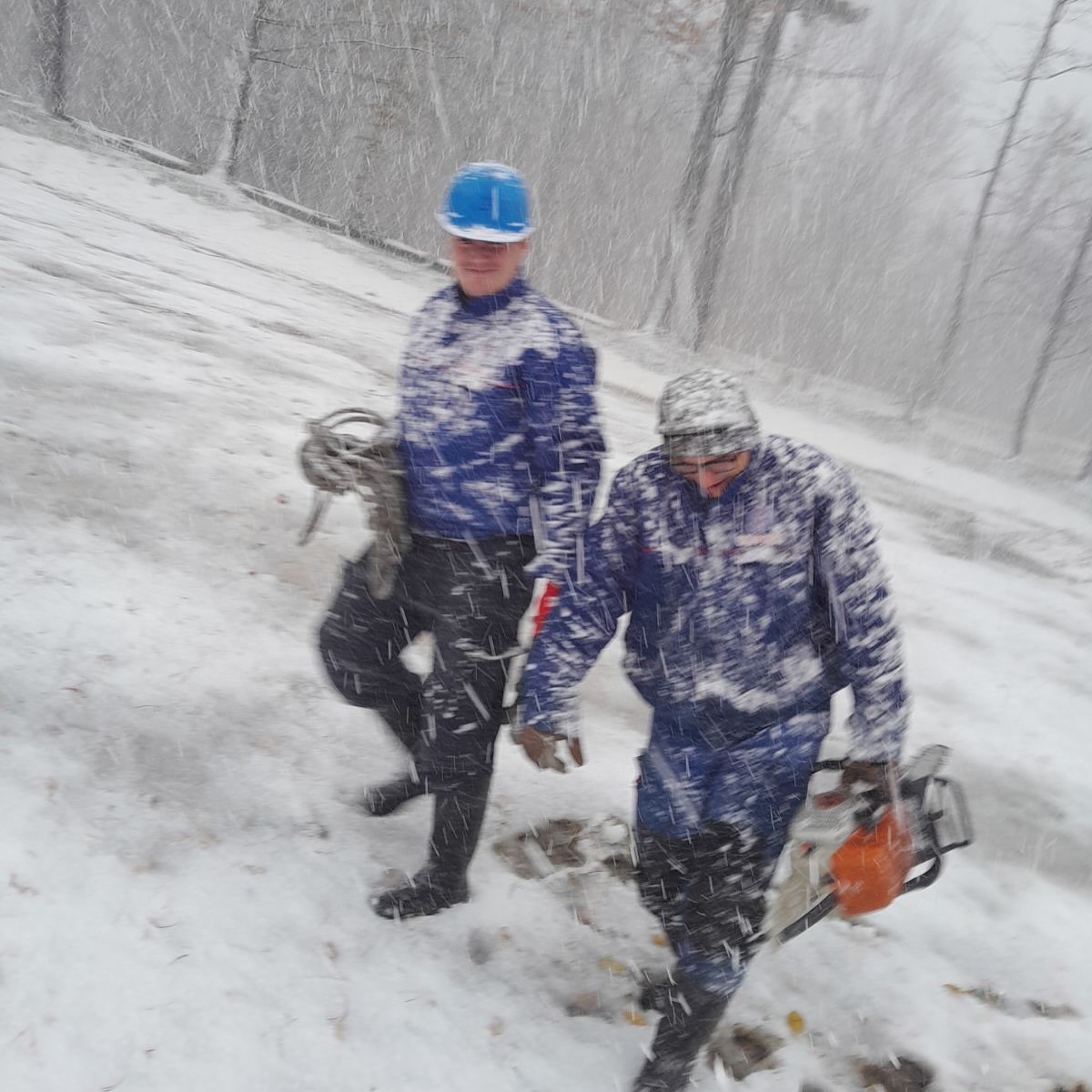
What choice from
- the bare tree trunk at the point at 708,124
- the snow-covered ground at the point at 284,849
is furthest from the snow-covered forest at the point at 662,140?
the snow-covered ground at the point at 284,849

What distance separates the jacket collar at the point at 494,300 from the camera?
7.68ft

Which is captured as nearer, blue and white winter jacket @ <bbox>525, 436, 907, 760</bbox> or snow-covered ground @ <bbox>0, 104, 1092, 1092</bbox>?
blue and white winter jacket @ <bbox>525, 436, 907, 760</bbox>

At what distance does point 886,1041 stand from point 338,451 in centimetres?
241

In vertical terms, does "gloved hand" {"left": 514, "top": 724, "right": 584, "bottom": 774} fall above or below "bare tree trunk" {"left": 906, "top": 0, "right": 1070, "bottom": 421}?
below

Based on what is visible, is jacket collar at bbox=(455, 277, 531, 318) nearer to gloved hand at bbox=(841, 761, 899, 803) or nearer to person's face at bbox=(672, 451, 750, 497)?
person's face at bbox=(672, 451, 750, 497)

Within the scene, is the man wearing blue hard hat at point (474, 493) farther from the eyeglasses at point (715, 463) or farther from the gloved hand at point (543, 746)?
the eyeglasses at point (715, 463)

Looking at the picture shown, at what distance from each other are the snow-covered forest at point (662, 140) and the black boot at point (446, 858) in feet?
54.0

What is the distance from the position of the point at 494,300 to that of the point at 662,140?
36102 millimetres

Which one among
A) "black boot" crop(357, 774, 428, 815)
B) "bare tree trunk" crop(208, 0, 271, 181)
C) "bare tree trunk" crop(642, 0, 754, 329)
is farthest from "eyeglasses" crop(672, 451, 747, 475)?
"bare tree trunk" crop(208, 0, 271, 181)

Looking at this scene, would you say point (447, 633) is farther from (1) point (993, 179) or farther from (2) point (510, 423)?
(1) point (993, 179)

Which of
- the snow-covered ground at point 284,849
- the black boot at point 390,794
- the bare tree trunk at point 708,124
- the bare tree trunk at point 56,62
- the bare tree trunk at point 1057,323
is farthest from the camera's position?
the bare tree trunk at point 1057,323

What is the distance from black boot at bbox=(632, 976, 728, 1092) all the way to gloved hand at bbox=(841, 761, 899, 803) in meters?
0.65

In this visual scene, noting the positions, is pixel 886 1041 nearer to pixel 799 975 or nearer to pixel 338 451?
pixel 799 975

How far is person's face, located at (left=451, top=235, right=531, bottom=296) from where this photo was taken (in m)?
2.28
